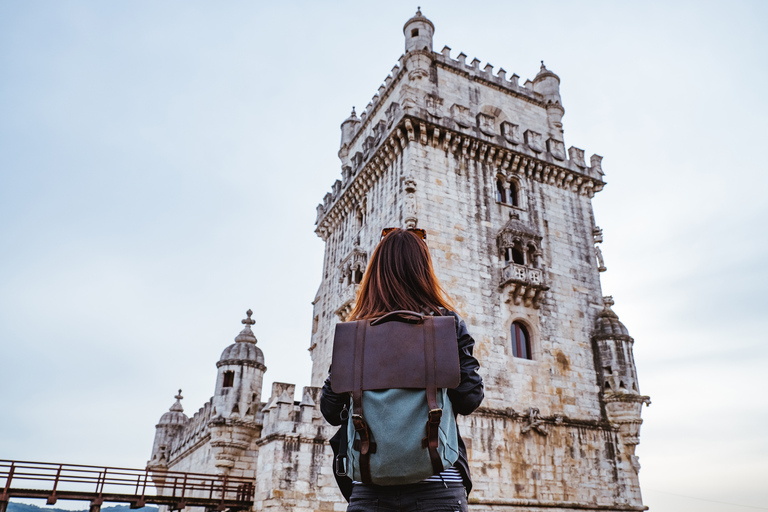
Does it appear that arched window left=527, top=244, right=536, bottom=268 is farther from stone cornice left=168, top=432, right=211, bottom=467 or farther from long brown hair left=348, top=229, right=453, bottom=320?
long brown hair left=348, top=229, right=453, bottom=320

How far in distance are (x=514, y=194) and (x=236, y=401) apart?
13.8 meters

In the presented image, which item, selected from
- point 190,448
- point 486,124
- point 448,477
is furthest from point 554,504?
point 448,477

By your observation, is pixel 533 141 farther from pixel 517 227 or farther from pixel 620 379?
pixel 620 379

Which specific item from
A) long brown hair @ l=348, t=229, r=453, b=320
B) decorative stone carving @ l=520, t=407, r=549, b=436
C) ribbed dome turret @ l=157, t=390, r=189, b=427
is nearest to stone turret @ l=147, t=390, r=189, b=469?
ribbed dome turret @ l=157, t=390, r=189, b=427

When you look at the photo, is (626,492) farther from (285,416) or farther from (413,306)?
(413,306)

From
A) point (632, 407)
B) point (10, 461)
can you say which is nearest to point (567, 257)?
point (632, 407)

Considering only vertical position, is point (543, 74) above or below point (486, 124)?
above

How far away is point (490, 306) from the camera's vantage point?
2022 cm

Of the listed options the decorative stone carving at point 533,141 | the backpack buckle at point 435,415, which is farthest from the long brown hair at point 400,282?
the decorative stone carving at point 533,141

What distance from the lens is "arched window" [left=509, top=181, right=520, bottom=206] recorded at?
23353 mm

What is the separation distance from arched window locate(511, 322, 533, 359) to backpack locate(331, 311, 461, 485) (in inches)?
703

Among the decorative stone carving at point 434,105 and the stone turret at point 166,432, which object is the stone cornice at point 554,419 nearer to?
the decorative stone carving at point 434,105

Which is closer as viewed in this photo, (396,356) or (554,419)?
(396,356)

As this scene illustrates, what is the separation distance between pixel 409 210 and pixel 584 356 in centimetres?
856
